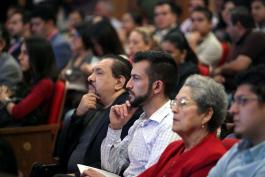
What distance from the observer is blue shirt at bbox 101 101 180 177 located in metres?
3.70

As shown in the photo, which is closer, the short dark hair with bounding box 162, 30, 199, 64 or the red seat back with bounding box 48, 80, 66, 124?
the red seat back with bounding box 48, 80, 66, 124

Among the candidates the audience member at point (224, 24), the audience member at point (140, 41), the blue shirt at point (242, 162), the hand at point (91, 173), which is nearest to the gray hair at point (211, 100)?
the blue shirt at point (242, 162)

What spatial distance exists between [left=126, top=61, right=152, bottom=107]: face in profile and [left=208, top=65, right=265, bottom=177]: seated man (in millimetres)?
864

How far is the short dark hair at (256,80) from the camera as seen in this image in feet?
9.90

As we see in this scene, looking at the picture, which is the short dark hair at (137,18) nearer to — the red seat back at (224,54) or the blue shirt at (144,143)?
the red seat back at (224,54)

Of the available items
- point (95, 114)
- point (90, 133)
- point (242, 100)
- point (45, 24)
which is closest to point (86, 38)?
point (45, 24)

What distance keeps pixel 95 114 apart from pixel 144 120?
898 mm

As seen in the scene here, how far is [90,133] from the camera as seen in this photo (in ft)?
14.8

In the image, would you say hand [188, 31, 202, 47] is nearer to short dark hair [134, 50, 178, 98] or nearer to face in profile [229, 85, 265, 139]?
short dark hair [134, 50, 178, 98]

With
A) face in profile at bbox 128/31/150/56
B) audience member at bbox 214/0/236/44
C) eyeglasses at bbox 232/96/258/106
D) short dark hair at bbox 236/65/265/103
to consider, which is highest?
short dark hair at bbox 236/65/265/103

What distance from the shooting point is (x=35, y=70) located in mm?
5793

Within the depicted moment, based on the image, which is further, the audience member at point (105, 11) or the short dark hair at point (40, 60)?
the audience member at point (105, 11)

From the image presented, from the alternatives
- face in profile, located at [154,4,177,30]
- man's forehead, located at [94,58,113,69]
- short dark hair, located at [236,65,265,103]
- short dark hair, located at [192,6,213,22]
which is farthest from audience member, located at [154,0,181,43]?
short dark hair, located at [236,65,265,103]

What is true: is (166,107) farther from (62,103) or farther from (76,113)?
(62,103)
